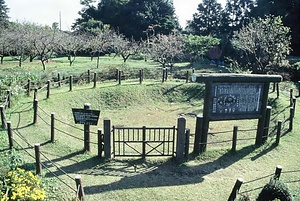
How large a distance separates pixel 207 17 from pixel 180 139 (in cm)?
3860

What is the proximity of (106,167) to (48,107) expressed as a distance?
6448 mm

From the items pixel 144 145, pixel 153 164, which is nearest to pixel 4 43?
pixel 144 145

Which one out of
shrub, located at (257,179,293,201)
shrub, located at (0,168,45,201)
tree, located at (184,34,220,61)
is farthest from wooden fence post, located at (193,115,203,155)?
tree, located at (184,34,220,61)

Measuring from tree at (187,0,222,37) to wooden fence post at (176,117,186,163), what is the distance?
1472 inches

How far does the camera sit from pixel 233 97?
30.2 feet

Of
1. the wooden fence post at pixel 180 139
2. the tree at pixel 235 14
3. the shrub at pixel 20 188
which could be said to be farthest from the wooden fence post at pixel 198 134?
the tree at pixel 235 14

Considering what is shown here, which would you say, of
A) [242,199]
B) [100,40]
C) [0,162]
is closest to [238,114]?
[242,199]

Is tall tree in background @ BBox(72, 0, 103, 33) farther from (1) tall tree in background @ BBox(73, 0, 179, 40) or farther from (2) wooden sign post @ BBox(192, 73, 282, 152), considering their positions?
(2) wooden sign post @ BBox(192, 73, 282, 152)

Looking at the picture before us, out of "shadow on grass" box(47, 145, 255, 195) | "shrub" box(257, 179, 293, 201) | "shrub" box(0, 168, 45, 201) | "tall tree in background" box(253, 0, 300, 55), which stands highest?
"tall tree in background" box(253, 0, 300, 55)

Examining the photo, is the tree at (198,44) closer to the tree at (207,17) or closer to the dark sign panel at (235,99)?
the tree at (207,17)

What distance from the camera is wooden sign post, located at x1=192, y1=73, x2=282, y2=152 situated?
8.87m

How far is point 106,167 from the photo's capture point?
827 centimetres

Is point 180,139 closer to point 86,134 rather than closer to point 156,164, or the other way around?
point 156,164

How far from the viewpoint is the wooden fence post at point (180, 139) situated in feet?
27.8
